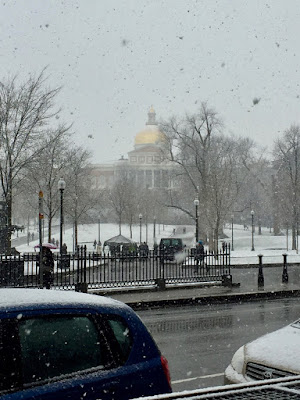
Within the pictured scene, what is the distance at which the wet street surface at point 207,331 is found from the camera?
8.29 meters

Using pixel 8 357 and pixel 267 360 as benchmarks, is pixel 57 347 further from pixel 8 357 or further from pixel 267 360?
pixel 267 360

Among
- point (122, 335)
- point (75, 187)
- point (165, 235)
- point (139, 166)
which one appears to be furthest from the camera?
point (139, 166)

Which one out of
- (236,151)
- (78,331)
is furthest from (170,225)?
(78,331)

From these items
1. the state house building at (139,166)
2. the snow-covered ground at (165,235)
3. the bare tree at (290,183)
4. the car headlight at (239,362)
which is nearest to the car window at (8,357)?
the car headlight at (239,362)

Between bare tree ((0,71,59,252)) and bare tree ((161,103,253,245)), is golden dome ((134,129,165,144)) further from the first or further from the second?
bare tree ((0,71,59,252))

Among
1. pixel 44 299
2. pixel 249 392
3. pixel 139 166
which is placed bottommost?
pixel 249 392

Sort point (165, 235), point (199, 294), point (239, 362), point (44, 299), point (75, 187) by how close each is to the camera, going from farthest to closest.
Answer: point (165, 235)
point (75, 187)
point (199, 294)
point (239, 362)
point (44, 299)

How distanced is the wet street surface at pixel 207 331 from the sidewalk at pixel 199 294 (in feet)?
2.07

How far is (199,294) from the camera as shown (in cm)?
1750

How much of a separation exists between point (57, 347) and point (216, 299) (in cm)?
1366

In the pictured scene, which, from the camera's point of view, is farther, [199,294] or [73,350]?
[199,294]

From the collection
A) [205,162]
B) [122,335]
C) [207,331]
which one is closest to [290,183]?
[205,162]

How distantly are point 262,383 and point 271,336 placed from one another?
156 inches

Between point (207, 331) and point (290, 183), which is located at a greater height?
point (290, 183)
